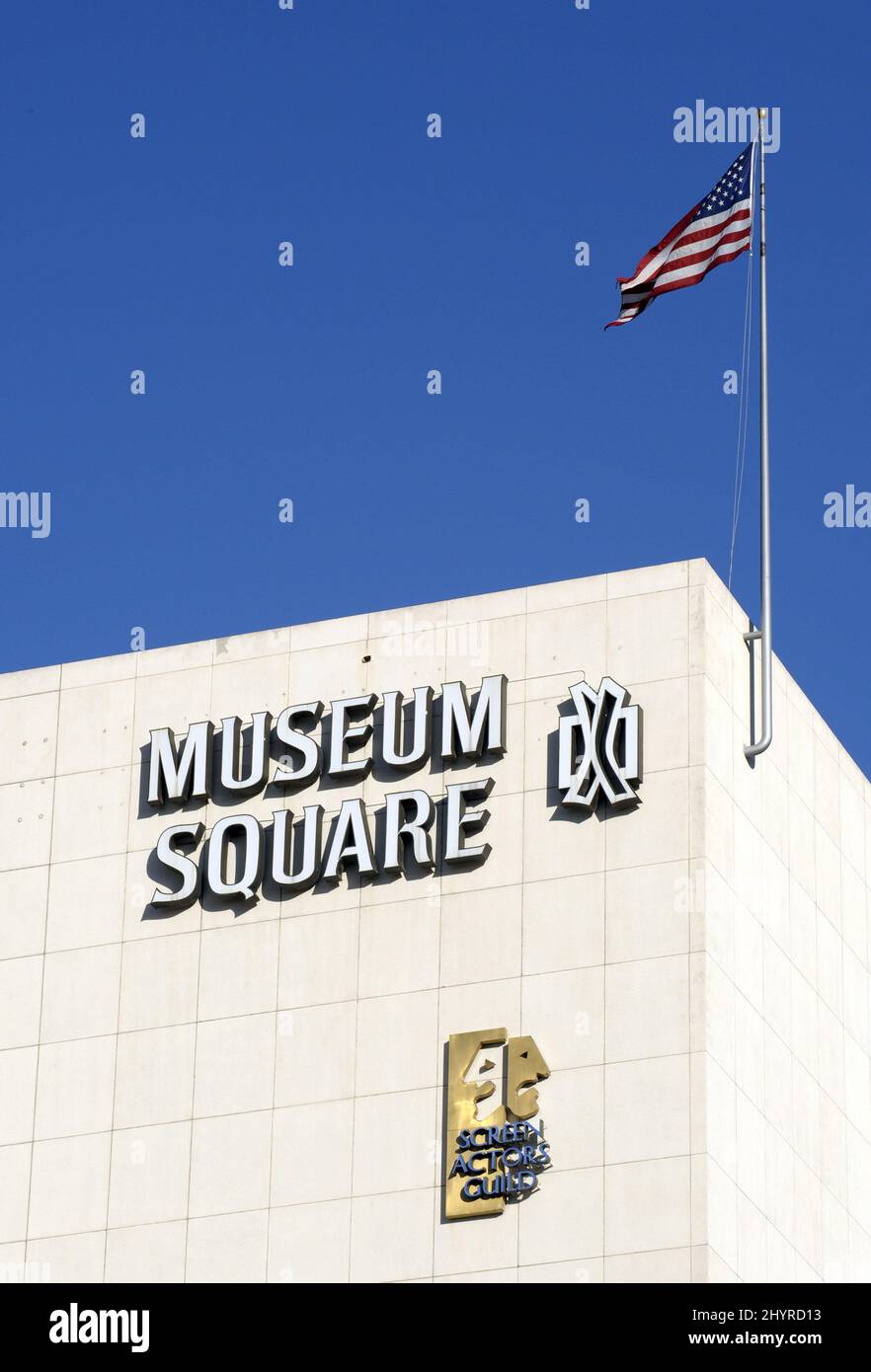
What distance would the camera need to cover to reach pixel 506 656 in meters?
70.4

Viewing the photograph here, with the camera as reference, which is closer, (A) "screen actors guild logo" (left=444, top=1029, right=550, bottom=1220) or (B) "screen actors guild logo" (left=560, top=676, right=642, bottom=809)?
(A) "screen actors guild logo" (left=444, top=1029, right=550, bottom=1220)

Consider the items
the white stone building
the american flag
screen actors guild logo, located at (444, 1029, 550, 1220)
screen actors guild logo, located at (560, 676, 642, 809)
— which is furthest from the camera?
the american flag

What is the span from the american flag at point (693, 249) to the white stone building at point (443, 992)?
654cm

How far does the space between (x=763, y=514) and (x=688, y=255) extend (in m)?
5.85

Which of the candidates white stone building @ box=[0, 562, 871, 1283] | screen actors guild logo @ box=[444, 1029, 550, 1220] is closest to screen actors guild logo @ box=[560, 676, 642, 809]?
white stone building @ box=[0, 562, 871, 1283]

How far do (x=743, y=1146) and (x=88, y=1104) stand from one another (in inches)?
548

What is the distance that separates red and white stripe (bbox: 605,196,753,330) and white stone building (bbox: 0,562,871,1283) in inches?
256

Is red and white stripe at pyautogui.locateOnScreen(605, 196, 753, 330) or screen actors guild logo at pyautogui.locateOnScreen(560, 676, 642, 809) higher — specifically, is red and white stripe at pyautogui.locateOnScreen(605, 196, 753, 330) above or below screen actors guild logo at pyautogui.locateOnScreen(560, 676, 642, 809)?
above

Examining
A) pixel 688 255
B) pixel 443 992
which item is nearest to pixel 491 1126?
pixel 443 992

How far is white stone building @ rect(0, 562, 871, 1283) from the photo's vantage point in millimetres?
65938

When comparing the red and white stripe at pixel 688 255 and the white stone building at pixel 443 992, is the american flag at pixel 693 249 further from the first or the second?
the white stone building at pixel 443 992

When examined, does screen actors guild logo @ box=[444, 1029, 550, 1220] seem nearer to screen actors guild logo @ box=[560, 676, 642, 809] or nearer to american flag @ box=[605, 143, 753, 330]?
screen actors guild logo @ box=[560, 676, 642, 809]
